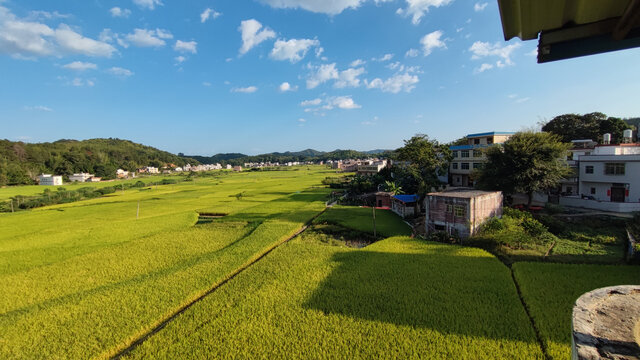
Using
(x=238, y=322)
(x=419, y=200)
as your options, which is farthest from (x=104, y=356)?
(x=419, y=200)

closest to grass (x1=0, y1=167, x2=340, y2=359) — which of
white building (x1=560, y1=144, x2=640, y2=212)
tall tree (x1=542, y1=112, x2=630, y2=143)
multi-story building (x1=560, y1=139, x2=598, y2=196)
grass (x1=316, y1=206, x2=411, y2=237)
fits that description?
grass (x1=316, y1=206, x2=411, y2=237)

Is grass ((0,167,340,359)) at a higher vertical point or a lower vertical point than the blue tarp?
lower

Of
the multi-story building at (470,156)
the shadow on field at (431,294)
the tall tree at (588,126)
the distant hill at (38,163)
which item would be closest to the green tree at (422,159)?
the multi-story building at (470,156)

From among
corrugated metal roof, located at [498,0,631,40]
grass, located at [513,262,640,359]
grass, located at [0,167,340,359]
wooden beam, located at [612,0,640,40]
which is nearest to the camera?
wooden beam, located at [612,0,640,40]

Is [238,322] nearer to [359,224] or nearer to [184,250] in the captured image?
[184,250]

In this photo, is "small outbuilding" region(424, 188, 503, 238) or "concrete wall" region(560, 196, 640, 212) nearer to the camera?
"small outbuilding" region(424, 188, 503, 238)

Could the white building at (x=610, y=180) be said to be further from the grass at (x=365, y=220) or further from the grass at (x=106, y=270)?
the grass at (x=106, y=270)

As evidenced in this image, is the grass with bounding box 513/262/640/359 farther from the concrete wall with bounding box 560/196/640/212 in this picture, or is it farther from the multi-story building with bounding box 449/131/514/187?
the multi-story building with bounding box 449/131/514/187
